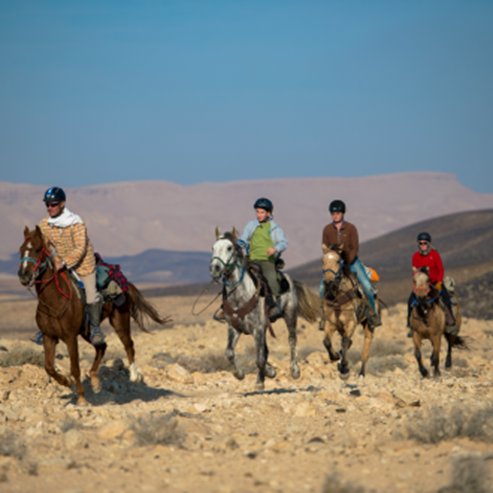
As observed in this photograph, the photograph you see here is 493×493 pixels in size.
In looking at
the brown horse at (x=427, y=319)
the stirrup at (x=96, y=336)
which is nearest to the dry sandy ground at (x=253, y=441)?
the stirrup at (x=96, y=336)

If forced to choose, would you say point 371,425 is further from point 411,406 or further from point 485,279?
point 485,279

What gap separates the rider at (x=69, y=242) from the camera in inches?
513

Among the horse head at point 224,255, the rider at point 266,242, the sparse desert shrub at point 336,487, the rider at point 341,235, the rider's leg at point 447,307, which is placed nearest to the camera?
the sparse desert shrub at point 336,487

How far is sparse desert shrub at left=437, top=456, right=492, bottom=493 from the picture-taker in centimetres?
733

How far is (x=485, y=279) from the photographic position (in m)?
46.5

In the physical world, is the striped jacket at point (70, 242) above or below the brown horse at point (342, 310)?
above

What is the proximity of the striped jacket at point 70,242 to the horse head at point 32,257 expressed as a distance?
50 centimetres

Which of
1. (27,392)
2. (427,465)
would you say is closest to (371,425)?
(427,465)

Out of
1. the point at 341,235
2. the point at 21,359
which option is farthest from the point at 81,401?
the point at 21,359

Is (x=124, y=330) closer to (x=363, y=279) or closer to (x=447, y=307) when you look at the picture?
(x=363, y=279)

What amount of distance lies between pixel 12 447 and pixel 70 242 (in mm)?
4754

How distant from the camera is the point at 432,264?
17.0 meters

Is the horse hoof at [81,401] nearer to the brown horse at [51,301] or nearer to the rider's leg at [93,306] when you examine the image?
the brown horse at [51,301]

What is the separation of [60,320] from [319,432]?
167 inches
